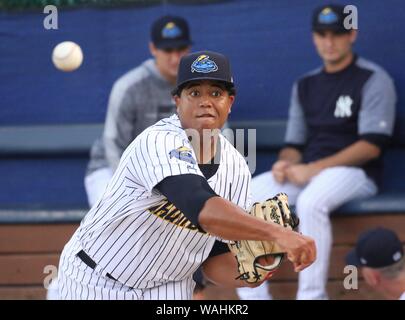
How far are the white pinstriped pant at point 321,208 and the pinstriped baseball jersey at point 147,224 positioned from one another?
172 centimetres

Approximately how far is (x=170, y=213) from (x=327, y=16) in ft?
7.92

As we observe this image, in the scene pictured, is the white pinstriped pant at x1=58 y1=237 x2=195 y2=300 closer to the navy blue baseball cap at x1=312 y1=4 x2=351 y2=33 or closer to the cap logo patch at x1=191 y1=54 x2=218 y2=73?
the cap logo patch at x1=191 y1=54 x2=218 y2=73

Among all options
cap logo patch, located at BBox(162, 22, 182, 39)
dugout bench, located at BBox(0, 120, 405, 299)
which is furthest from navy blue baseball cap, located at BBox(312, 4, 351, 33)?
cap logo patch, located at BBox(162, 22, 182, 39)

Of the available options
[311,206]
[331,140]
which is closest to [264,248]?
[311,206]

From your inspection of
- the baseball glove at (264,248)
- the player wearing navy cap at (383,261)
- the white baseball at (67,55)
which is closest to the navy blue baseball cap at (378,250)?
the player wearing navy cap at (383,261)

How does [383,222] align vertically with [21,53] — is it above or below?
below

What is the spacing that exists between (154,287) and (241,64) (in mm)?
2551

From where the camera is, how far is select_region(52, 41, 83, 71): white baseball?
5.56m

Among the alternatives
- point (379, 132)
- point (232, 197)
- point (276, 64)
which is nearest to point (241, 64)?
point (276, 64)

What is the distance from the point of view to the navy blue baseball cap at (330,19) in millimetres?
5195
